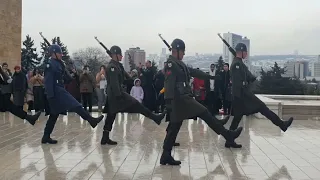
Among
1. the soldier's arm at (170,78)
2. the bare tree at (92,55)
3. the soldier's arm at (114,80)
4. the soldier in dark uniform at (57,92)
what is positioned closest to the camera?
the soldier's arm at (170,78)

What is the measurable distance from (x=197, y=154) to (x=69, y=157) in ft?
7.09

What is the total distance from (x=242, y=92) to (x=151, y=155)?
2.19m

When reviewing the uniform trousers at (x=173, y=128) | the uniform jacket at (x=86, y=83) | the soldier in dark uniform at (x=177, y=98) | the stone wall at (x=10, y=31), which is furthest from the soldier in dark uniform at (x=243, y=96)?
the stone wall at (x=10, y=31)

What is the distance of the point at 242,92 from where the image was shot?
28.1ft

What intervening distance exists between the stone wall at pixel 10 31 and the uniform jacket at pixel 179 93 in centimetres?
1401

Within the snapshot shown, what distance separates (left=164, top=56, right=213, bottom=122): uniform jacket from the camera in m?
6.79

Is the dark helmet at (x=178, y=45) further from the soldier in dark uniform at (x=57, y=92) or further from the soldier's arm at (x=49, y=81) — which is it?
the soldier's arm at (x=49, y=81)

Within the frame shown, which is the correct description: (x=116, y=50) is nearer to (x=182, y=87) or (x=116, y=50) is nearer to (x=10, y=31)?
(x=182, y=87)

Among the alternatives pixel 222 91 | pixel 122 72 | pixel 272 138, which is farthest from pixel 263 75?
pixel 122 72

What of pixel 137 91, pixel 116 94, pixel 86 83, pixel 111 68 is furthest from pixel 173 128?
pixel 86 83

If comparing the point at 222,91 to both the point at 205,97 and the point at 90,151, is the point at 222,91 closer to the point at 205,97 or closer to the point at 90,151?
the point at 205,97

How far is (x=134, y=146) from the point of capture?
8.59 meters

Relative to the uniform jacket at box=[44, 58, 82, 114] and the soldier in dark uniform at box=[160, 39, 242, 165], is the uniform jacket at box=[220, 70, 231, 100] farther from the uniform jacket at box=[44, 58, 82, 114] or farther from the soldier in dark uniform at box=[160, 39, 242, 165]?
the soldier in dark uniform at box=[160, 39, 242, 165]

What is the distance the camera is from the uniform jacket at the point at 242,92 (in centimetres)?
849
